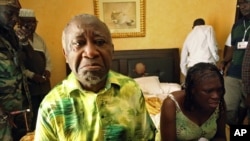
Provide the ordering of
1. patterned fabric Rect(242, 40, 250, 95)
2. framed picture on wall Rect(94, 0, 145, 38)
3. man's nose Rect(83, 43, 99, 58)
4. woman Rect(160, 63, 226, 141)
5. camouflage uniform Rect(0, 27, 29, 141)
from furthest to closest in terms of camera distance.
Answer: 1. framed picture on wall Rect(94, 0, 145, 38)
2. patterned fabric Rect(242, 40, 250, 95)
3. camouflage uniform Rect(0, 27, 29, 141)
4. woman Rect(160, 63, 226, 141)
5. man's nose Rect(83, 43, 99, 58)

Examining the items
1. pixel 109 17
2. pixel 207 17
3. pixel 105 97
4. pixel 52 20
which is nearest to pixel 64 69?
pixel 52 20

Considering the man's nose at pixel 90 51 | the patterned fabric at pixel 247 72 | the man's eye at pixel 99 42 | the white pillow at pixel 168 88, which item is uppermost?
the man's eye at pixel 99 42

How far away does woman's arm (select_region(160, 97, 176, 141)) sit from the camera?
1278 mm

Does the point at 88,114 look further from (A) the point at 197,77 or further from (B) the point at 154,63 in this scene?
(B) the point at 154,63

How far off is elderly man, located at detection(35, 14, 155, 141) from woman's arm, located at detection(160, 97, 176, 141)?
526 mm

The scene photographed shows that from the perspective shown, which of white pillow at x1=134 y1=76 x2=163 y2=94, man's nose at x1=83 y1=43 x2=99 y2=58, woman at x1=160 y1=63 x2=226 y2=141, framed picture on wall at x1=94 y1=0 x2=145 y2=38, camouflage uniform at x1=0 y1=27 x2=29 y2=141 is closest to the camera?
man's nose at x1=83 y1=43 x2=99 y2=58

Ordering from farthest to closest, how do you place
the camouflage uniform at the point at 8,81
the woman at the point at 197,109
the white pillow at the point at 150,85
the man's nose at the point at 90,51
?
the white pillow at the point at 150,85 < the camouflage uniform at the point at 8,81 < the woman at the point at 197,109 < the man's nose at the point at 90,51

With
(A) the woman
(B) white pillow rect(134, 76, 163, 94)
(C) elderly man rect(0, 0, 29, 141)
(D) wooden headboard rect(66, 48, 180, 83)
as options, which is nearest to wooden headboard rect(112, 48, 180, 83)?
(D) wooden headboard rect(66, 48, 180, 83)

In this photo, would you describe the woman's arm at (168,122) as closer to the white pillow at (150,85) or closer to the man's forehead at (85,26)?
the man's forehead at (85,26)

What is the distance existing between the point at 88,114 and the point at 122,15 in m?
2.69

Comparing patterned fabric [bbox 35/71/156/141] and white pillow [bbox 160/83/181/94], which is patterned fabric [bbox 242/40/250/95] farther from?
patterned fabric [bbox 35/71/156/141]

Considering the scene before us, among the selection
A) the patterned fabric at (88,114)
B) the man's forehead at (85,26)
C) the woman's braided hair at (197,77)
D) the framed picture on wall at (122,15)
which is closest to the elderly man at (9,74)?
the patterned fabric at (88,114)

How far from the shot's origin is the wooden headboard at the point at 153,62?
333cm

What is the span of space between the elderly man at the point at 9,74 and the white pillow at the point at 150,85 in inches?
65.5
